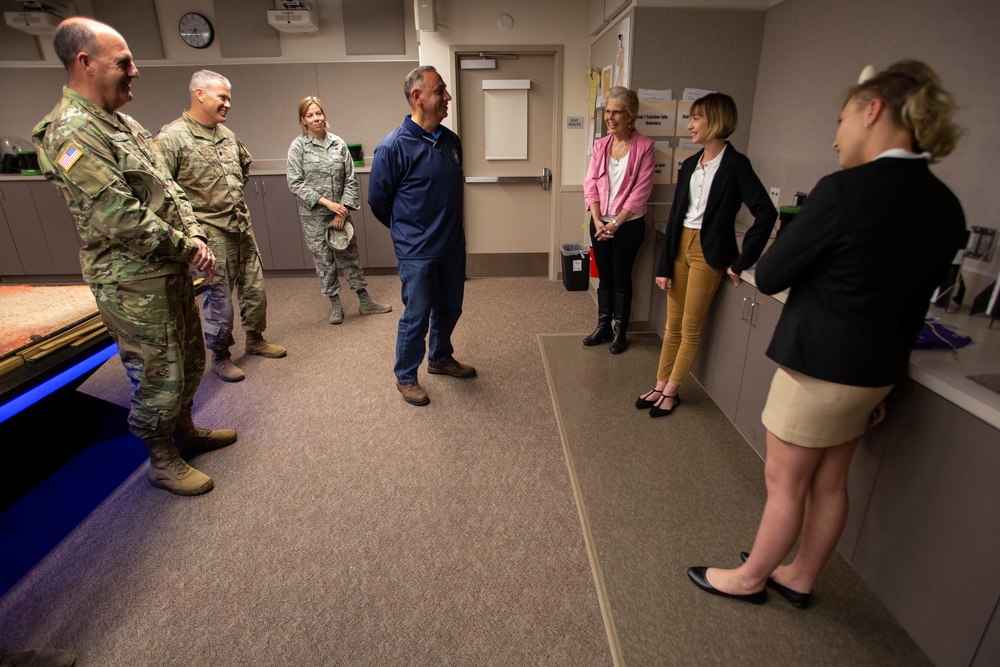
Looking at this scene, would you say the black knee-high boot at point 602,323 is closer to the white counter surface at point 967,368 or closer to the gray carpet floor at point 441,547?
the gray carpet floor at point 441,547

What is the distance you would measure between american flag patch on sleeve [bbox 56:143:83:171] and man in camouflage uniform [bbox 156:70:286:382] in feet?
3.42

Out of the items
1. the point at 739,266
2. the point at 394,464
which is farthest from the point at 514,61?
the point at 394,464

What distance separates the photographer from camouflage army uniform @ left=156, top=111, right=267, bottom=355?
2832 millimetres

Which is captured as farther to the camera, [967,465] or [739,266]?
[739,266]

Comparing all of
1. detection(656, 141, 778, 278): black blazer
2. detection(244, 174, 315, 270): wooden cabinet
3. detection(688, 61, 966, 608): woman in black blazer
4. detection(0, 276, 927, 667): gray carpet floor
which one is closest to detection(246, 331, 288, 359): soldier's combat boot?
detection(0, 276, 927, 667): gray carpet floor

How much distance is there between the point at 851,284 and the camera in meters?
1.26

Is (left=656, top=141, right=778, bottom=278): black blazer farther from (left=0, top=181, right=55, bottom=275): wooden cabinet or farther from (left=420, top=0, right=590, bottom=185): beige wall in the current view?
(left=0, top=181, right=55, bottom=275): wooden cabinet

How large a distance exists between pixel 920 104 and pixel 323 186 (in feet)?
11.3

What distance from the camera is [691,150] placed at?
3.46 metres

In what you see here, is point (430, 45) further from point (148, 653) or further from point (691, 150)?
point (148, 653)

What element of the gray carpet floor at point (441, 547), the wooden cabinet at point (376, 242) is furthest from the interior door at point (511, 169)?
the gray carpet floor at point (441, 547)

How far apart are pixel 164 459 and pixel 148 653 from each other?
2.84 feet

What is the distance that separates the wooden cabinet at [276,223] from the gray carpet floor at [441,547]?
2398 millimetres

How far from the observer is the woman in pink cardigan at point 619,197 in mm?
3082
